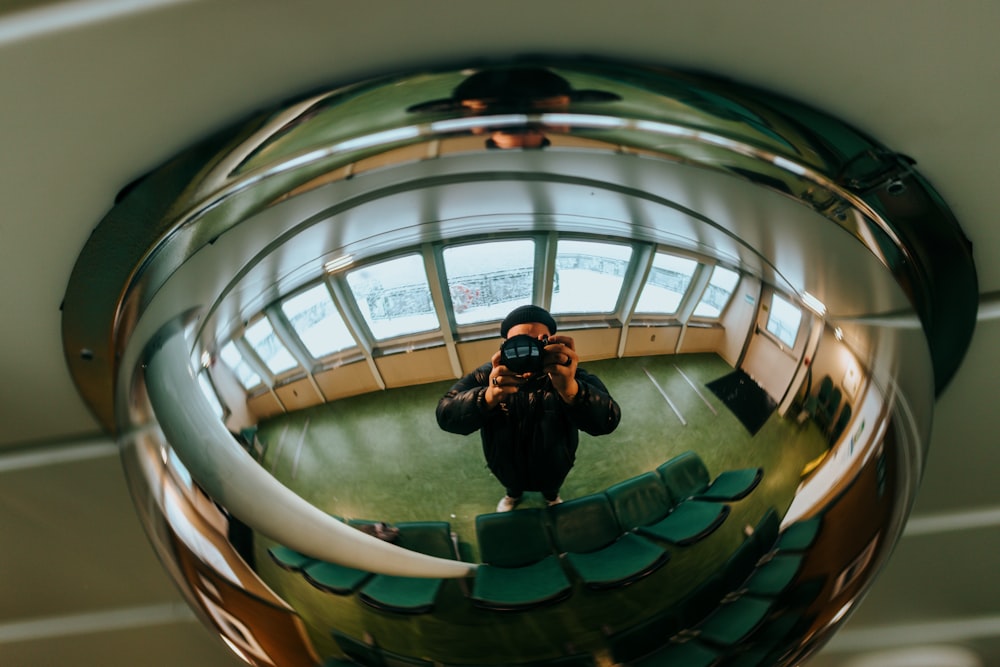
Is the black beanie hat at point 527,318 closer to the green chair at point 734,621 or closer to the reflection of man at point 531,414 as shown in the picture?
the reflection of man at point 531,414

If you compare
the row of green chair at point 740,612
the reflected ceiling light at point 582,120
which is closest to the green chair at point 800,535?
the row of green chair at point 740,612

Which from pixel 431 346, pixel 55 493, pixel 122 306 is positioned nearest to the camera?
pixel 431 346

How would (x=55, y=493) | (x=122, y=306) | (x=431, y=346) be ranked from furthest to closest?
(x=55, y=493) → (x=122, y=306) → (x=431, y=346)

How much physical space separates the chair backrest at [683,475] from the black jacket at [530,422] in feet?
0.10

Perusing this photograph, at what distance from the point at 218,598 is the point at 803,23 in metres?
0.41

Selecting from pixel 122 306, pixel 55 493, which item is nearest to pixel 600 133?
pixel 122 306

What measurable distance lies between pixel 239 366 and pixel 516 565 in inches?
6.3

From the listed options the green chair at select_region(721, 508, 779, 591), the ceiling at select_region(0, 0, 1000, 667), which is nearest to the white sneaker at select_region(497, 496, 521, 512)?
the green chair at select_region(721, 508, 779, 591)

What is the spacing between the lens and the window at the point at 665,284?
0.35 metres

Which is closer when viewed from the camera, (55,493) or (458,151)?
(458,151)

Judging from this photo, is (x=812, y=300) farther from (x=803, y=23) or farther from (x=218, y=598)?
(x=218, y=598)

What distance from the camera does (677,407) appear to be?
35cm

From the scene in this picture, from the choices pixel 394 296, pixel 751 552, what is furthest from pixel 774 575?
pixel 394 296

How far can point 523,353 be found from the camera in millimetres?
335
